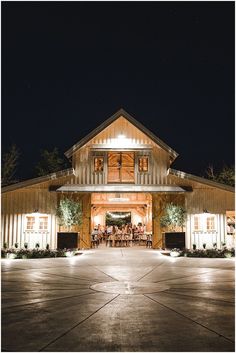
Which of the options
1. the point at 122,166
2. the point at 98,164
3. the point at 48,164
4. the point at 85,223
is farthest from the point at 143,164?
the point at 48,164

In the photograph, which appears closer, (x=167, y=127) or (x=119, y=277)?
(x=119, y=277)

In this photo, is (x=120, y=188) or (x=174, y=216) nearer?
(x=174, y=216)

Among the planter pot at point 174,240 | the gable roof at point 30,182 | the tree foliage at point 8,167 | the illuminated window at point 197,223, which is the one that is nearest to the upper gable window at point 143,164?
the planter pot at point 174,240

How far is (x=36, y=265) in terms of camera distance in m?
12.7

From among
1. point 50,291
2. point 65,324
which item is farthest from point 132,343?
point 50,291

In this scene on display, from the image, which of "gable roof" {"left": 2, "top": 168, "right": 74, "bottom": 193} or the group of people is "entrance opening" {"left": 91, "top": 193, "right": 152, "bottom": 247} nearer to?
the group of people

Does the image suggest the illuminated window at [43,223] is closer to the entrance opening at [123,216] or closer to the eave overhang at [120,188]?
the eave overhang at [120,188]

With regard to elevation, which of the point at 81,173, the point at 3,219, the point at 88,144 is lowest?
the point at 3,219

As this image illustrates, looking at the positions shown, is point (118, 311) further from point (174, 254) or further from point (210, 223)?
point (210, 223)

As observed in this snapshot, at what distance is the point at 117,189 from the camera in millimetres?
18609

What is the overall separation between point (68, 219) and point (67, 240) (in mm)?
1209

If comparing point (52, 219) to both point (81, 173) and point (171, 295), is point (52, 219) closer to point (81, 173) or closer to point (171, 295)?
point (81, 173)

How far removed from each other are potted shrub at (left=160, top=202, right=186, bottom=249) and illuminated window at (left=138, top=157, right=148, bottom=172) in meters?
2.09

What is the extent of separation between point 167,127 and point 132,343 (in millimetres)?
120324
